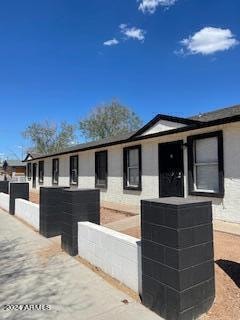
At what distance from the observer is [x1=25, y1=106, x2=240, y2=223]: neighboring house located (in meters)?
9.28

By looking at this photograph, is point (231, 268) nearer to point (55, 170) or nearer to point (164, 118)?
point (164, 118)

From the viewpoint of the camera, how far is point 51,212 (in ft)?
31.6

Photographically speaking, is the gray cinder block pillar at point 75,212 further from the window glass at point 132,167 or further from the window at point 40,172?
the window at point 40,172

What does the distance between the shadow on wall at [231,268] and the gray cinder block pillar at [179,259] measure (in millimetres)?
698

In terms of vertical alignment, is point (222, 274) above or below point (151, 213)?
below

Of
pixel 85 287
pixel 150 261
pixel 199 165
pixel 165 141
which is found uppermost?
pixel 165 141

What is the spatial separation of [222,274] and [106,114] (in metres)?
52.7

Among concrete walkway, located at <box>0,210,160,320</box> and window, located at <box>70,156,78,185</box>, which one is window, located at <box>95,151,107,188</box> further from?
concrete walkway, located at <box>0,210,160,320</box>

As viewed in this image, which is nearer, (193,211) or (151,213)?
(193,211)

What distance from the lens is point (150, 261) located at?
4.44m

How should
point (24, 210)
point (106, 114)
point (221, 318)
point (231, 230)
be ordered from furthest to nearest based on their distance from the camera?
point (106, 114) → point (24, 210) → point (231, 230) → point (221, 318)

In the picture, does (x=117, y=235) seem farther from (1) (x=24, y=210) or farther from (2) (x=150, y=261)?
(1) (x=24, y=210)

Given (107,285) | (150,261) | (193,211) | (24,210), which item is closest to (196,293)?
(150,261)

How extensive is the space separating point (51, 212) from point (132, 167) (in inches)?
204
